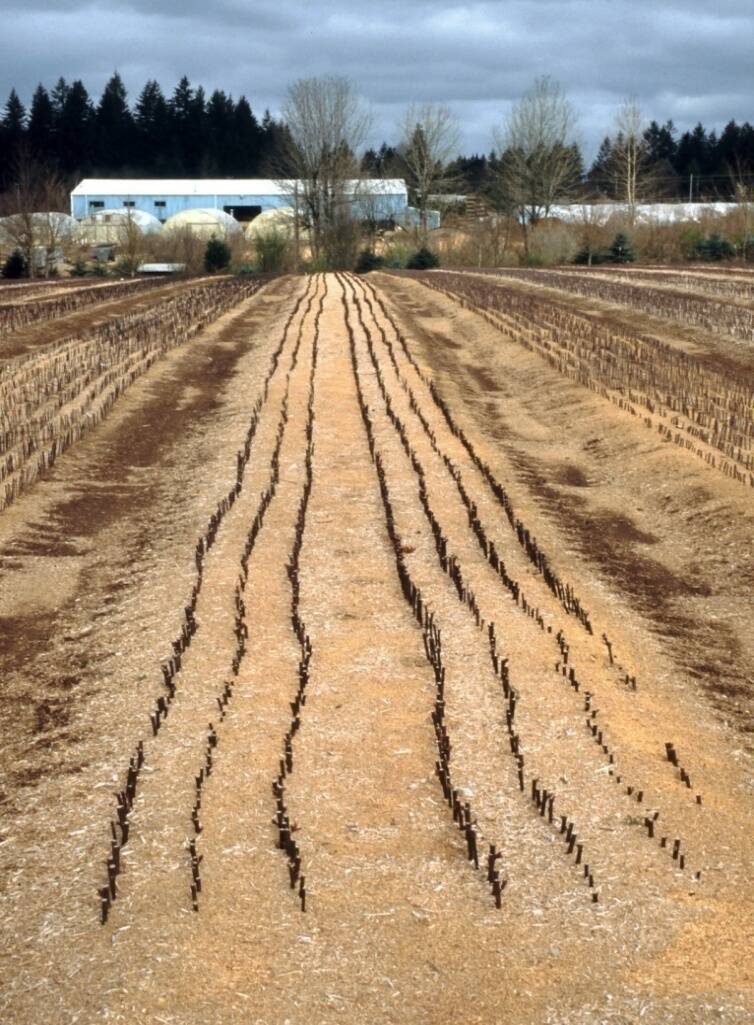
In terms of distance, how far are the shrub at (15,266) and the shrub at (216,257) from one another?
827 cm

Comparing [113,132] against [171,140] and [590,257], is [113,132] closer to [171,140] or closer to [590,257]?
[171,140]

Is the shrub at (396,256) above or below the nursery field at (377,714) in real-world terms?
above

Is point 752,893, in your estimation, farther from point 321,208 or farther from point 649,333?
point 321,208

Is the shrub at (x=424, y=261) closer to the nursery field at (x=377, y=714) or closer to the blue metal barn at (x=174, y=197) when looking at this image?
the blue metal barn at (x=174, y=197)

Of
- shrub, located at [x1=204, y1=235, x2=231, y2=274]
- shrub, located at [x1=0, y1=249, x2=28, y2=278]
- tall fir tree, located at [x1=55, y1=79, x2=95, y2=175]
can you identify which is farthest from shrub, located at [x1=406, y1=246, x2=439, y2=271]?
tall fir tree, located at [x1=55, y1=79, x2=95, y2=175]

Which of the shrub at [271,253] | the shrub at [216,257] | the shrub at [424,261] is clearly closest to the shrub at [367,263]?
the shrub at [424,261]

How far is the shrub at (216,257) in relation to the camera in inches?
2223

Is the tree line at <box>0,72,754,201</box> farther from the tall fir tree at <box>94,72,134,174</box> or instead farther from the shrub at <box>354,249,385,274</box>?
the shrub at <box>354,249,385,274</box>

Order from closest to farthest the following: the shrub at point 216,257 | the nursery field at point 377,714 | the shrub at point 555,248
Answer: the nursery field at point 377,714
the shrub at point 216,257
the shrub at point 555,248

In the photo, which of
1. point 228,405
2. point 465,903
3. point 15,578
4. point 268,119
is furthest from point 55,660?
point 268,119

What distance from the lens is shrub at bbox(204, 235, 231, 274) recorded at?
56.5 meters

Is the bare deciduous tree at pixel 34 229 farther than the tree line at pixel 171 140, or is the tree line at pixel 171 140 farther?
the tree line at pixel 171 140

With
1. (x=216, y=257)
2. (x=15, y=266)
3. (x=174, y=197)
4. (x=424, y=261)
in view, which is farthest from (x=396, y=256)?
(x=174, y=197)

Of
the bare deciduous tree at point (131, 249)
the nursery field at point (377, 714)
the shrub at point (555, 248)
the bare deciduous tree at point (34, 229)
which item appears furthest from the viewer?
the shrub at point (555, 248)
